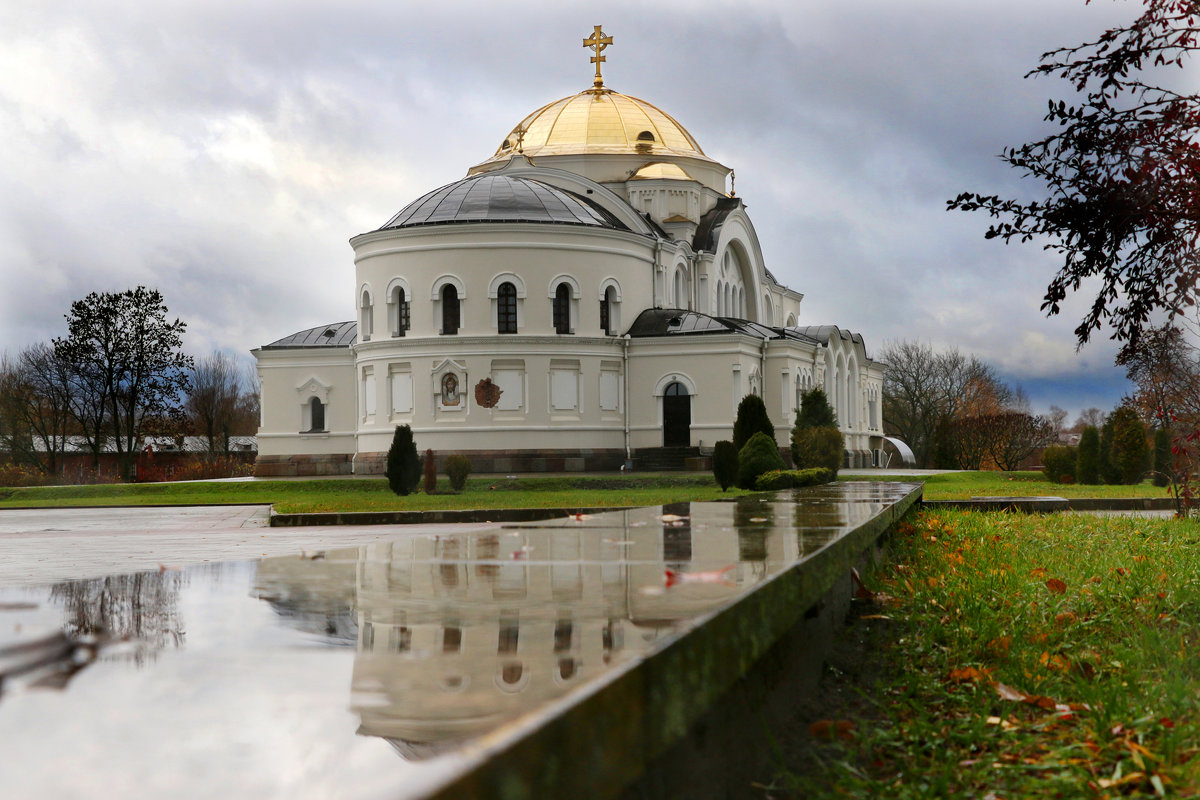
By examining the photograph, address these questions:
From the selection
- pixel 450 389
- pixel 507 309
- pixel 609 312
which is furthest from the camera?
pixel 609 312

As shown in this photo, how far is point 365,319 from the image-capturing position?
42.8m

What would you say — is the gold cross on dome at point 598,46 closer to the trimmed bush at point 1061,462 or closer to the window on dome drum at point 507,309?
the window on dome drum at point 507,309

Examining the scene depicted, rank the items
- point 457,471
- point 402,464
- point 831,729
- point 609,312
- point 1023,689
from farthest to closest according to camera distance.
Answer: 1. point 609,312
2. point 457,471
3. point 402,464
4. point 1023,689
5. point 831,729

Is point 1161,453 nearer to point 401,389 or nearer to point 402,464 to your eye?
point 402,464

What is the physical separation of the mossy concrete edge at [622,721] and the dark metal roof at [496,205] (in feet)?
126

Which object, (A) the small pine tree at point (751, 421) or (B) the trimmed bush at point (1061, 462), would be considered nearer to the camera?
(A) the small pine tree at point (751, 421)

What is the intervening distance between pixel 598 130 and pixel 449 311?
14.2 metres

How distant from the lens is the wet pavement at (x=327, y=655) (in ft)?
5.96

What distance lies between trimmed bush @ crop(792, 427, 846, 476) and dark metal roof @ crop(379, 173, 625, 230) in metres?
14.3

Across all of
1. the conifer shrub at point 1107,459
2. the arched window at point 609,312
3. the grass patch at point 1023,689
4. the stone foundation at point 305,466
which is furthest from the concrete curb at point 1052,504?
the stone foundation at point 305,466

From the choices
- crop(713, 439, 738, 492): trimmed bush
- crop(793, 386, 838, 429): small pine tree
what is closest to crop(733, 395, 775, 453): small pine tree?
crop(713, 439, 738, 492): trimmed bush

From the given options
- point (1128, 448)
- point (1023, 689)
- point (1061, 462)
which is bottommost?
point (1023, 689)

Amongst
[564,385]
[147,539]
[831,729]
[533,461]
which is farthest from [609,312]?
[831,729]

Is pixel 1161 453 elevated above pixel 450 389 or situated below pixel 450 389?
below
